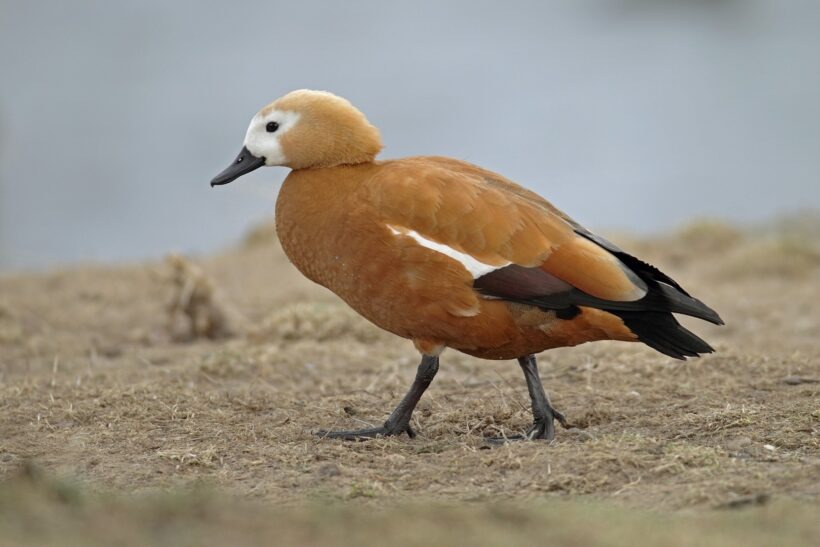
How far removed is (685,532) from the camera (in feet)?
13.2

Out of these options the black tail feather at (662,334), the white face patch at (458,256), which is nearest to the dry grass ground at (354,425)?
the black tail feather at (662,334)

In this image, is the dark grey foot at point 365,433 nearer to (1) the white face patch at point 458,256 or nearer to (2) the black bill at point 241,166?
(1) the white face patch at point 458,256

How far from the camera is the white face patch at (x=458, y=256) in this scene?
18.3 feet

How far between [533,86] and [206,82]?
5636 millimetres

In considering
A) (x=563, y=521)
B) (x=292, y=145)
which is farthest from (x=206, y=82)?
(x=563, y=521)

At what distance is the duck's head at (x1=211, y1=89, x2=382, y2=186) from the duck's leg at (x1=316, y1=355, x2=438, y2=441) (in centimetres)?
106

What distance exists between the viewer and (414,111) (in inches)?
813

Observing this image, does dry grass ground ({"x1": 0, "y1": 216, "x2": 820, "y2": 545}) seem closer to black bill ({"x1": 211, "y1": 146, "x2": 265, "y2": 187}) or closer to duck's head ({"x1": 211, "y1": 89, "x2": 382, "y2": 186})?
black bill ({"x1": 211, "y1": 146, "x2": 265, "y2": 187})

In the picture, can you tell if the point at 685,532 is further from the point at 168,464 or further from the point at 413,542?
the point at 168,464

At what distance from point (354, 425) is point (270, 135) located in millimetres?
1521

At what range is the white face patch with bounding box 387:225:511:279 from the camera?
220 inches

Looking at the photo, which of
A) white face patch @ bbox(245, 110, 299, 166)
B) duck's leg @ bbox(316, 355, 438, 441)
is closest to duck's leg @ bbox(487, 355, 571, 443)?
duck's leg @ bbox(316, 355, 438, 441)

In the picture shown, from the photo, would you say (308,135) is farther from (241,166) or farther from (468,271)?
(468,271)

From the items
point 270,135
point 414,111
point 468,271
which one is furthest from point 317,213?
point 414,111
